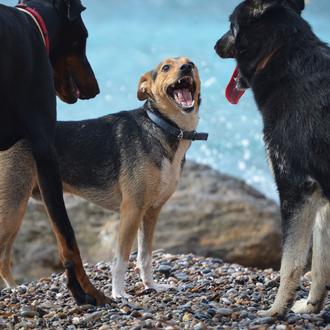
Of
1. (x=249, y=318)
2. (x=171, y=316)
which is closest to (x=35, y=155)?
(x=171, y=316)

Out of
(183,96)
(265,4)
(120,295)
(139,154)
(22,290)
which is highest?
(265,4)

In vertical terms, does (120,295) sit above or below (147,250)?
below

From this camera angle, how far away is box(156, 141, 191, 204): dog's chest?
7688 mm

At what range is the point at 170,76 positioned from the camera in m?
7.90

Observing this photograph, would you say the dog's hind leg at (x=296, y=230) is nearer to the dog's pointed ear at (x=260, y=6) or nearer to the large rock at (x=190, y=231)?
the dog's pointed ear at (x=260, y=6)

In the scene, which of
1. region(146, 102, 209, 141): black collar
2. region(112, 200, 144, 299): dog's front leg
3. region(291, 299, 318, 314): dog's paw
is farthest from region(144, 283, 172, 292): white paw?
region(291, 299, 318, 314): dog's paw

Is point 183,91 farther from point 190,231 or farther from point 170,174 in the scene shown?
point 190,231

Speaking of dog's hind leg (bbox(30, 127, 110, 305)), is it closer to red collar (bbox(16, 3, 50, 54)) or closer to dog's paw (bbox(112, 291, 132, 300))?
red collar (bbox(16, 3, 50, 54))

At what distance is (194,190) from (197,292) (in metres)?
4.88

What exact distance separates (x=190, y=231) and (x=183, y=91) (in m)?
3.86

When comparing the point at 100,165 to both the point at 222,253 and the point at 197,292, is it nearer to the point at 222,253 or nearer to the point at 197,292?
the point at 197,292

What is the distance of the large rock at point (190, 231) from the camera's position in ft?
37.3

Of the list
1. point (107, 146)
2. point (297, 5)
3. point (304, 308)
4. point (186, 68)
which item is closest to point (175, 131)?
point (186, 68)

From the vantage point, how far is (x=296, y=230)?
593 cm
